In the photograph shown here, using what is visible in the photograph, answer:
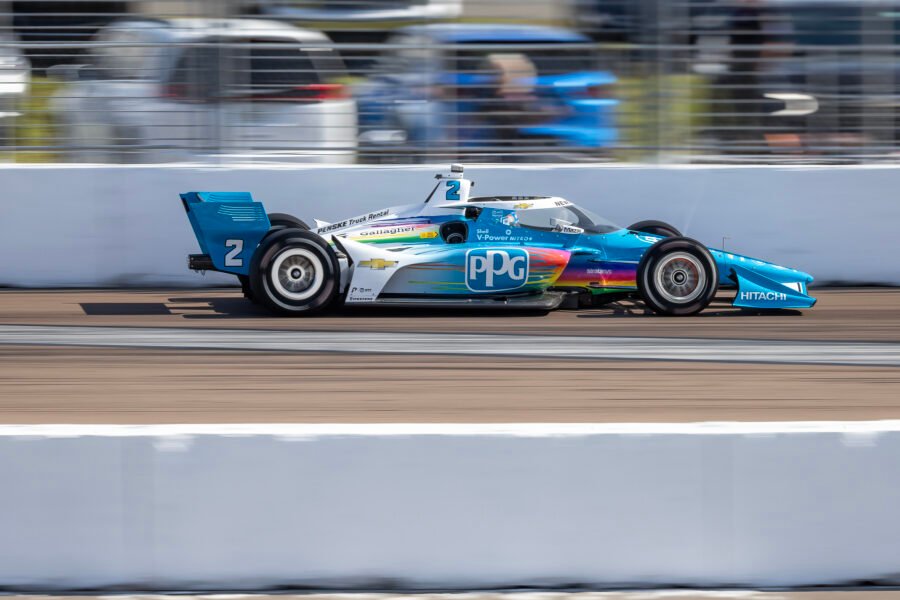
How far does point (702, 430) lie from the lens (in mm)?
3760

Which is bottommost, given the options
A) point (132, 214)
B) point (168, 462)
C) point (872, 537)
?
point (872, 537)

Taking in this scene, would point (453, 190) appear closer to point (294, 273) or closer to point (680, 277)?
point (294, 273)

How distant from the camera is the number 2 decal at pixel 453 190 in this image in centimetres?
905

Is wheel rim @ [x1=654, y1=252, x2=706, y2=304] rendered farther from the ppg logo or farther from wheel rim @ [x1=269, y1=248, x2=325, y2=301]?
wheel rim @ [x1=269, y1=248, x2=325, y2=301]

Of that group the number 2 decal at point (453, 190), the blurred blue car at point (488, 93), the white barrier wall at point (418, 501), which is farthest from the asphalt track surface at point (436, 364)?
the blurred blue car at point (488, 93)

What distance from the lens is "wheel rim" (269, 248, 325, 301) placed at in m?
8.80

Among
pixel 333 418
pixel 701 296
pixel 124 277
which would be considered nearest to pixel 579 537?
pixel 333 418

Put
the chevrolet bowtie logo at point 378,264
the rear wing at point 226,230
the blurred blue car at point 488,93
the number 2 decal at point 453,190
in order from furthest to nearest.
Result: the blurred blue car at point 488,93 < the number 2 decal at point 453,190 < the rear wing at point 226,230 < the chevrolet bowtie logo at point 378,264

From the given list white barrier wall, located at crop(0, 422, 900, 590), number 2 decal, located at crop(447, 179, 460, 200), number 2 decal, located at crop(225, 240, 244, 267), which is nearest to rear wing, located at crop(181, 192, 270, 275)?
number 2 decal, located at crop(225, 240, 244, 267)

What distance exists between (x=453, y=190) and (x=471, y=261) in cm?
61

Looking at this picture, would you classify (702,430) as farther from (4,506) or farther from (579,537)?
(4,506)

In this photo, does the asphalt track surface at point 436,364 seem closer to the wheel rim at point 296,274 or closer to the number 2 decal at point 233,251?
the wheel rim at point 296,274

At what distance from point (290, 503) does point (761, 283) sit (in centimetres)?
→ 590

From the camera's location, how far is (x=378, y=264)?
8758 mm
